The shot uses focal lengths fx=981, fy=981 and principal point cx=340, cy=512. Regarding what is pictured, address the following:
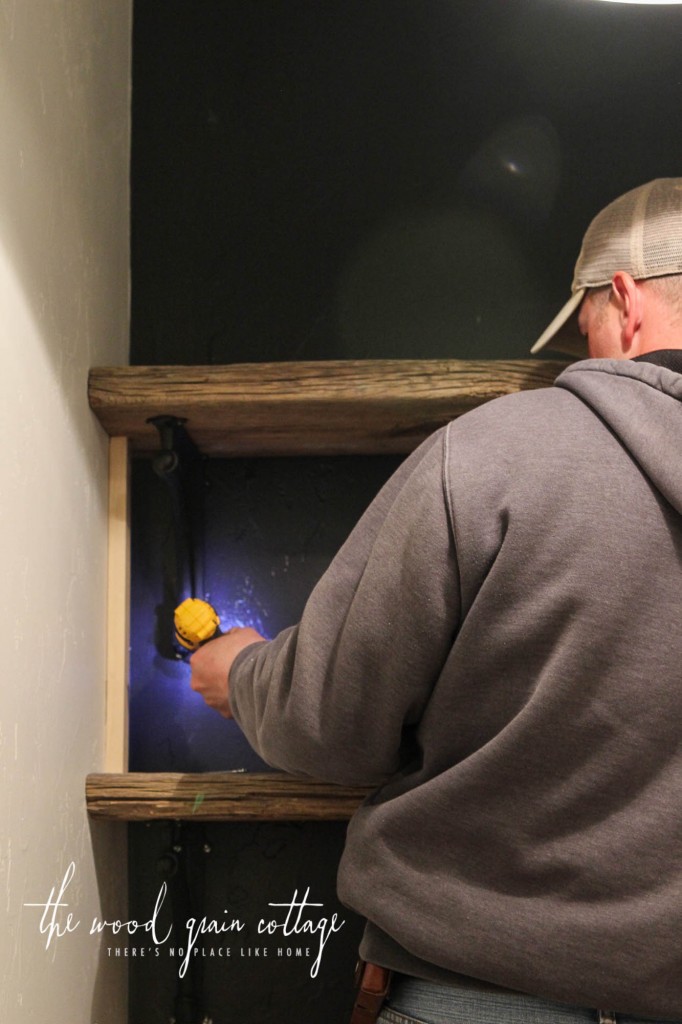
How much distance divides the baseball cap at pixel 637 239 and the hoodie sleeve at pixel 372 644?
1.04 ft

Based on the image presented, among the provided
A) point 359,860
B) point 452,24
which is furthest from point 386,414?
point 452,24

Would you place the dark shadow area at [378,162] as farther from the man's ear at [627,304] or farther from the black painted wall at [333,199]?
the man's ear at [627,304]

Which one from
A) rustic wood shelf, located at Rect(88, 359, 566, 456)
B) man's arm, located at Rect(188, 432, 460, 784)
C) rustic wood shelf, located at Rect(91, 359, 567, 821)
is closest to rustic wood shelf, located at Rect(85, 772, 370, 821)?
rustic wood shelf, located at Rect(91, 359, 567, 821)

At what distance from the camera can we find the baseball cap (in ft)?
3.31

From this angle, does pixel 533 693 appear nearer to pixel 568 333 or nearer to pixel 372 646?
pixel 372 646

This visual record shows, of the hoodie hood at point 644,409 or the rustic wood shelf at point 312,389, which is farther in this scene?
the rustic wood shelf at point 312,389

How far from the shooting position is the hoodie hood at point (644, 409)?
805 millimetres

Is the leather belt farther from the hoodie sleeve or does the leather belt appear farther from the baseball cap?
the baseball cap

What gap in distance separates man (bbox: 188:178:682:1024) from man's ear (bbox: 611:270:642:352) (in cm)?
11

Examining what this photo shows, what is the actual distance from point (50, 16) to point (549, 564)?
0.85m

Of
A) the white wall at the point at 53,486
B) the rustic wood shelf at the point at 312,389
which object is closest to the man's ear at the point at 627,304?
the rustic wood shelf at the point at 312,389

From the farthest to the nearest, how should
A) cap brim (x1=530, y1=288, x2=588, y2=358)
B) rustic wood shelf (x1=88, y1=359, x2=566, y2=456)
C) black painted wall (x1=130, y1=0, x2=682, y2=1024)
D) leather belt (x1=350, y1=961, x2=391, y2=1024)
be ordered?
black painted wall (x1=130, y1=0, x2=682, y2=1024), rustic wood shelf (x1=88, y1=359, x2=566, y2=456), cap brim (x1=530, y1=288, x2=588, y2=358), leather belt (x1=350, y1=961, x2=391, y2=1024)

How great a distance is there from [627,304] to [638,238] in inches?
2.9

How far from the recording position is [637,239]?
3.39ft
